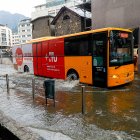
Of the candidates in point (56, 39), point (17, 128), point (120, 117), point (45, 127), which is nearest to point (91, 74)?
point (56, 39)

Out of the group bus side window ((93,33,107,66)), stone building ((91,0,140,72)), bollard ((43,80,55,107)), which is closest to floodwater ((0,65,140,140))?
bollard ((43,80,55,107))

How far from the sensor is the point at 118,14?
69.1 ft

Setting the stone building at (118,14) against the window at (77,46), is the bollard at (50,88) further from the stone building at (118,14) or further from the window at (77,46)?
the stone building at (118,14)

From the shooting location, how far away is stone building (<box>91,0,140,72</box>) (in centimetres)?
1947

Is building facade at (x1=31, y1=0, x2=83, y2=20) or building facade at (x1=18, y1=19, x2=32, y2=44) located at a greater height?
building facade at (x1=31, y1=0, x2=83, y2=20)

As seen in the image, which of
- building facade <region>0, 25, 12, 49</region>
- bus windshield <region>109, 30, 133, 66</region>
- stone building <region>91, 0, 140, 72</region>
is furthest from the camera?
building facade <region>0, 25, 12, 49</region>

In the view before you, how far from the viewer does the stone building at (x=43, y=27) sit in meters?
38.9

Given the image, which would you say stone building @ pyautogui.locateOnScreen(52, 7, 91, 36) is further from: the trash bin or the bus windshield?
the trash bin

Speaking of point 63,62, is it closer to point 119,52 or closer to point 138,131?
point 119,52

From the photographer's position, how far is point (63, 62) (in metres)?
15.2

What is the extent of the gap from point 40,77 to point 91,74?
6474 millimetres

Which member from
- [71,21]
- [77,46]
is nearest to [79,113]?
[77,46]

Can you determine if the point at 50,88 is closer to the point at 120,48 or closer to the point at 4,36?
the point at 120,48

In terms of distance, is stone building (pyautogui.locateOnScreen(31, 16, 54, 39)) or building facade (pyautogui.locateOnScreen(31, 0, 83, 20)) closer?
stone building (pyautogui.locateOnScreen(31, 16, 54, 39))
